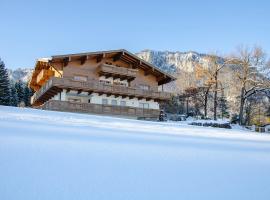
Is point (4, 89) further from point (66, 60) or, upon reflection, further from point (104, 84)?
point (104, 84)

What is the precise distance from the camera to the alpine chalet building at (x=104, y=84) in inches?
1133

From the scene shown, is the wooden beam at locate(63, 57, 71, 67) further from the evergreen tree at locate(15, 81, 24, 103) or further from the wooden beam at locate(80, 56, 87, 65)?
the evergreen tree at locate(15, 81, 24, 103)

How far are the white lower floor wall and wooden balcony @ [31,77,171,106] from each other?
0.61 m

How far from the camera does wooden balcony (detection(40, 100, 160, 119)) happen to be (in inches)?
1066

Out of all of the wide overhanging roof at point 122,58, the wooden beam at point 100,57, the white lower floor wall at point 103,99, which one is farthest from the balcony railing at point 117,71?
the white lower floor wall at point 103,99

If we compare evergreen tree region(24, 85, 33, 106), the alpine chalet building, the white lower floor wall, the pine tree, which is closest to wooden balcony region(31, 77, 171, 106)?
the alpine chalet building

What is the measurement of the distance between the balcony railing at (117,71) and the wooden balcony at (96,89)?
1.46 meters

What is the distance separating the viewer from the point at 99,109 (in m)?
29.3

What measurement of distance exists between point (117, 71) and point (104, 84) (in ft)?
7.12

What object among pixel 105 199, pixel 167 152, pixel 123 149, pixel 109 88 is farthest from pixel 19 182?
pixel 109 88

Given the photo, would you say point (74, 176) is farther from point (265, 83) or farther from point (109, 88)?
point (265, 83)

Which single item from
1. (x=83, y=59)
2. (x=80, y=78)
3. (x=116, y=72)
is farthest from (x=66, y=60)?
(x=116, y=72)

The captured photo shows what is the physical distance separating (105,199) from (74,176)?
0.69 meters

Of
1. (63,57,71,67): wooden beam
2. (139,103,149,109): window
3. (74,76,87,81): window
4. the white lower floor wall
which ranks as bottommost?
(139,103,149,109): window
